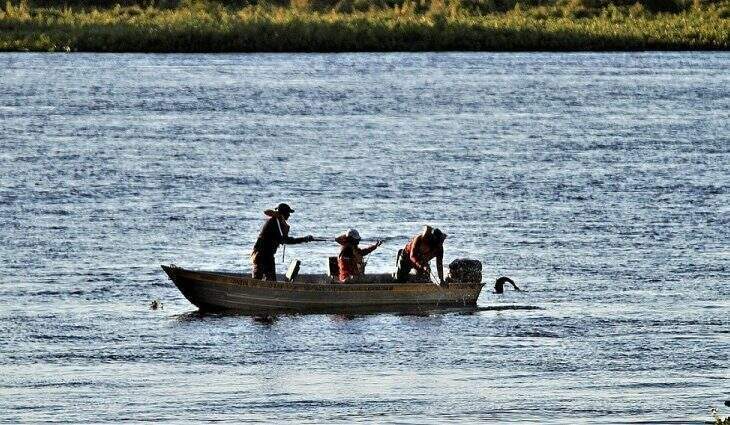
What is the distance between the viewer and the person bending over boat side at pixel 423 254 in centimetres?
3306

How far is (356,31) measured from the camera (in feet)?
316

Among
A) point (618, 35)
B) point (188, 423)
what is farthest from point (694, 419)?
point (618, 35)

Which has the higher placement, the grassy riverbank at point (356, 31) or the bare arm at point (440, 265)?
the bare arm at point (440, 265)

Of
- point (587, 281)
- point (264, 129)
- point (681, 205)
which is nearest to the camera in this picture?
point (587, 281)

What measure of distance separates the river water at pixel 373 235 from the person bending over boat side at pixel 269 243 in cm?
101

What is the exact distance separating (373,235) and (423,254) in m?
8.01

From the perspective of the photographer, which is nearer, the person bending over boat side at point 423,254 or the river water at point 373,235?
the river water at point 373,235

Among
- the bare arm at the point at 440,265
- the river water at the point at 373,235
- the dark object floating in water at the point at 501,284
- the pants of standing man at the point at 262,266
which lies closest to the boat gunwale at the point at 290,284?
the bare arm at the point at 440,265

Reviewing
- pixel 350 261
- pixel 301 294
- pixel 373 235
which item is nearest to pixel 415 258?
pixel 350 261

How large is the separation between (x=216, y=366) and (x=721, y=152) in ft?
112

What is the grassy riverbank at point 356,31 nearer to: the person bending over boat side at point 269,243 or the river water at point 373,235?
the river water at point 373,235

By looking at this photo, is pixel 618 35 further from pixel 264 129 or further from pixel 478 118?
pixel 264 129

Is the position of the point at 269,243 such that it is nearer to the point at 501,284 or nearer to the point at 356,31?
the point at 501,284

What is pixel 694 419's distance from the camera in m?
24.3
